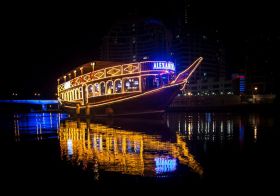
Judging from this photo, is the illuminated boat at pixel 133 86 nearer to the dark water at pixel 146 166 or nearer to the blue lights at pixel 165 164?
the dark water at pixel 146 166

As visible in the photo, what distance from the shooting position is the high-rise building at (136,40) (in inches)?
5472

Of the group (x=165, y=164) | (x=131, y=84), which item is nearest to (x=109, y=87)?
(x=131, y=84)

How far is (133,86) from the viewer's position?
29.2 m

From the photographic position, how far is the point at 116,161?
1039 cm

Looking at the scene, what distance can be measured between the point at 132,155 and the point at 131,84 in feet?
60.3

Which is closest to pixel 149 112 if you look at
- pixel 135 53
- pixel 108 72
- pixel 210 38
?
pixel 108 72

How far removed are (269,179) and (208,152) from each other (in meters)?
3.68

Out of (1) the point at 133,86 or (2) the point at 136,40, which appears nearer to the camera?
(1) the point at 133,86

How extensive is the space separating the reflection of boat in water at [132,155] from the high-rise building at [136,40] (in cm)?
12158

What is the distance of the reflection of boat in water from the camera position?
930 cm

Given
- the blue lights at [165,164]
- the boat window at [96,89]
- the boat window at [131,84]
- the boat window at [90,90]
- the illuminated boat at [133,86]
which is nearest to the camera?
the blue lights at [165,164]

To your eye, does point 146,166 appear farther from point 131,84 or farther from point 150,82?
point 131,84

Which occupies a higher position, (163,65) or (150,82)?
(163,65)

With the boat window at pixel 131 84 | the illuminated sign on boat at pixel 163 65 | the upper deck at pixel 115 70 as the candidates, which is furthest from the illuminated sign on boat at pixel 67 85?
the illuminated sign on boat at pixel 163 65
